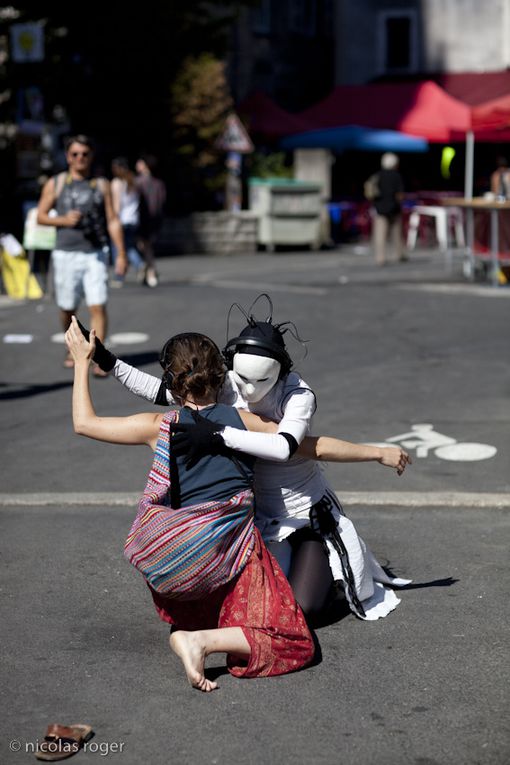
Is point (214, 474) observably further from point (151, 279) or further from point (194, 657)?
point (151, 279)

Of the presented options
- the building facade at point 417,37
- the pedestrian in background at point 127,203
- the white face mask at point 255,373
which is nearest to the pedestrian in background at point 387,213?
the pedestrian in background at point 127,203

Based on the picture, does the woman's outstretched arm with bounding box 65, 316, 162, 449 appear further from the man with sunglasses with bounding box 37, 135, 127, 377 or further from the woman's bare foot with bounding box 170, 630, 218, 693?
the man with sunglasses with bounding box 37, 135, 127, 377

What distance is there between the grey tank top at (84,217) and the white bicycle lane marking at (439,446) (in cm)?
335

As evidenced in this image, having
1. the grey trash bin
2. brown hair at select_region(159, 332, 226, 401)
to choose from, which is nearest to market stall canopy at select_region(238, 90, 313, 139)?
the grey trash bin

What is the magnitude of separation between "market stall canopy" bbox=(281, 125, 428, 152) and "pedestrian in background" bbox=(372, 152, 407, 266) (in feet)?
17.2

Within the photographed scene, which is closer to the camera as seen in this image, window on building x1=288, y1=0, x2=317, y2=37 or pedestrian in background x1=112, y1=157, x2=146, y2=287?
pedestrian in background x1=112, y1=157, x2=146, y2=287

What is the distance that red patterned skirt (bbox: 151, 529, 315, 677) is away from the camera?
4.28 metres

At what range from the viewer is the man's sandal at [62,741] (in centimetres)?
365

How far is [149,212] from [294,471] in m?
14.4

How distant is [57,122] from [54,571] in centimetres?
2055

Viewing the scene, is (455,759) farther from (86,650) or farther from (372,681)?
(86,650)

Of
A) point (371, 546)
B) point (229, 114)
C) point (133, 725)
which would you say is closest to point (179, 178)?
point (229, 114)

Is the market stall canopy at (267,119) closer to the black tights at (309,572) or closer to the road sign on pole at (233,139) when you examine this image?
the road sign on pole at (233,139)

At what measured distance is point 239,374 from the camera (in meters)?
4.61
